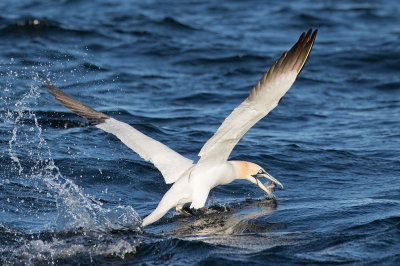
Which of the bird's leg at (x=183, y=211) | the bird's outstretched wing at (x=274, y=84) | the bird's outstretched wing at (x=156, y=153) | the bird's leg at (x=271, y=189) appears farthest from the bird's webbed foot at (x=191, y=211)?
the bird's outstretched wing at (x=274, y=84)

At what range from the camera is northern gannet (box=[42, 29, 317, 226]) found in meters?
7.45

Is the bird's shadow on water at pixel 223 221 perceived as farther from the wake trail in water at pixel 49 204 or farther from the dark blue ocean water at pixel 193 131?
the wake trail in water at pixel 49 204

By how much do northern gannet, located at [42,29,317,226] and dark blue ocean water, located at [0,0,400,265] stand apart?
1.13 feet

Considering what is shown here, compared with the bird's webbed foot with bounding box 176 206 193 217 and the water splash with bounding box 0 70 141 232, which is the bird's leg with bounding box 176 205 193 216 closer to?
the bird's webbed foot with bounding box 176 206 193 217

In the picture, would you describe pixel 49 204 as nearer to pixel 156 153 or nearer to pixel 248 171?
pixel 156 153

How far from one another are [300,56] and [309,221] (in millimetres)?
1940

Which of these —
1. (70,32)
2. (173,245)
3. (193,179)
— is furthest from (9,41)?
(173,245)

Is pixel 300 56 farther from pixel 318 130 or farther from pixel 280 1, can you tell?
pixel 280 1

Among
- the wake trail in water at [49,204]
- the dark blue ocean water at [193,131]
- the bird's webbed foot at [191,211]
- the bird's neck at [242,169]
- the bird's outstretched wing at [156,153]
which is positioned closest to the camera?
the dark blue ocean water at [193,131]

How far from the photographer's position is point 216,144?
802 cm

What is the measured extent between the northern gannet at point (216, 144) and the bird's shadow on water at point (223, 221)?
194 mm

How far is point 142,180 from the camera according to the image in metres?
9.82

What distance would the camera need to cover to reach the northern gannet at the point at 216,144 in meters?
7.45

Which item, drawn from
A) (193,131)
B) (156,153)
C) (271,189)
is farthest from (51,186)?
(193,131)
